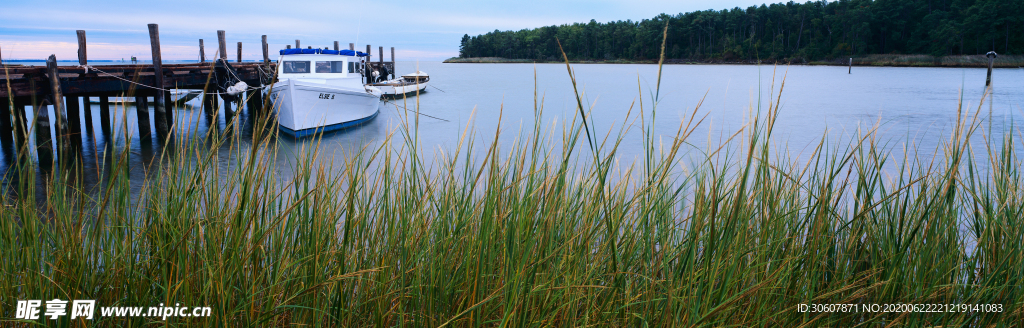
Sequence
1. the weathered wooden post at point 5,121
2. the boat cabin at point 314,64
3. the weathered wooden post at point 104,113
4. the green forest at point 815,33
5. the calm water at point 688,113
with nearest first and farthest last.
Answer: the weathered wooden post at point 5,121 < the calm water at point 688,113 < the weathered wooden post at point 104,113 < the boat cabin at point 314,64 < the green forest at point 815,33

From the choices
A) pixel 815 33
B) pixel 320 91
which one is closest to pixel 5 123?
pixel 320 91

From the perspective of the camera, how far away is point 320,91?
16172mm

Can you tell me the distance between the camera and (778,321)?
203 centimetres

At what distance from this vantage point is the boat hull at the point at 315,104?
1579cm

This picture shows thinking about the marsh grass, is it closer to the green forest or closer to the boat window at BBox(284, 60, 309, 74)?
the boat window at BBox(284, 60, 309, 74)

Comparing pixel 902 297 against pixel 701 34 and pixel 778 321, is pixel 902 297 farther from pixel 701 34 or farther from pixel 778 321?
pixel 701 34

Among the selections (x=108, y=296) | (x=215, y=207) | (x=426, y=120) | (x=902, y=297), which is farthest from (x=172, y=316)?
(x=426, y=120)

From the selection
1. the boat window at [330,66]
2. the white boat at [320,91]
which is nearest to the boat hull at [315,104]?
the white boat at [320,91]

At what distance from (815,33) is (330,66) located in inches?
3743

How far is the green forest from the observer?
7838 centimetres

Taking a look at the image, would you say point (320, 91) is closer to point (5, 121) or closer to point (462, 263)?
point (5, 121)

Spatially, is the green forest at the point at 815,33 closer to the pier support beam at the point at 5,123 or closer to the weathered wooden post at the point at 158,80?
the weathered wooden post at the point at 158,80

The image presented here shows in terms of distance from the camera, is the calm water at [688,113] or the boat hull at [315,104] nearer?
the calm water at [688,113]

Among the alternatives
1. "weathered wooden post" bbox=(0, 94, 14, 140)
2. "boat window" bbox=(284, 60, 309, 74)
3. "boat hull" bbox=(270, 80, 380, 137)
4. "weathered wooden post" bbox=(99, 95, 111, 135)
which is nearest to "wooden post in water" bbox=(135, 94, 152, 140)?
"weathered wooden post" bbox=(99, 95, 111, 135)
